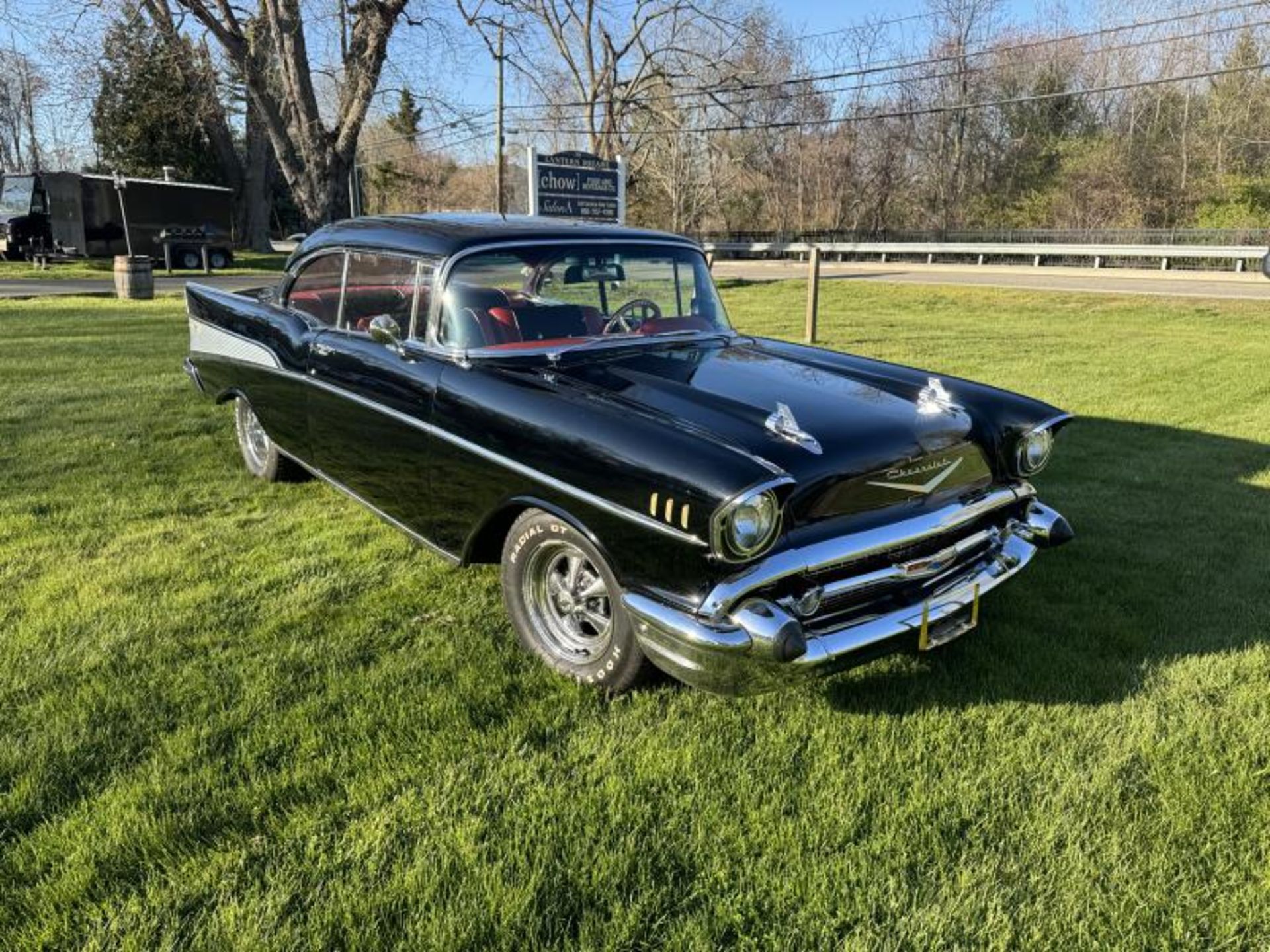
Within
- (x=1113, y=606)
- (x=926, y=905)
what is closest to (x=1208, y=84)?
(x=1113, y=606)

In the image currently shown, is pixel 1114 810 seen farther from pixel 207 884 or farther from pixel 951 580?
pixel 207 884

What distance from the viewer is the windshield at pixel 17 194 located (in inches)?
979

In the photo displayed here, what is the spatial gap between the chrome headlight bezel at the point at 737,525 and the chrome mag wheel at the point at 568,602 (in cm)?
61

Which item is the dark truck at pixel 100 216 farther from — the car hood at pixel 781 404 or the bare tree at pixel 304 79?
the car hood at pixel 781 404

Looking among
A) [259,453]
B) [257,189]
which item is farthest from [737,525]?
[257,189]

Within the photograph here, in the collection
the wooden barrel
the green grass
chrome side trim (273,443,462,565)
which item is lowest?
chrome side trim (273,443,462,565)

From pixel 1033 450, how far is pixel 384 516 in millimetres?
2776

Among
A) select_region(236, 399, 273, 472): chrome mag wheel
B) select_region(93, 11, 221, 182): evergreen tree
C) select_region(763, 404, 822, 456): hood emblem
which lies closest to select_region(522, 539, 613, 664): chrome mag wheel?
select_region(763, 404, 822, 456): hood emblem

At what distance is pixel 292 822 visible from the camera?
2355mm

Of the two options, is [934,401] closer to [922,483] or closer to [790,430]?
[922,483]

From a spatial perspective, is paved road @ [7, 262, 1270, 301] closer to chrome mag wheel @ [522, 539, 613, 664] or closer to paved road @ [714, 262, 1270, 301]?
paved road @ [714, 262, 1270, 301]

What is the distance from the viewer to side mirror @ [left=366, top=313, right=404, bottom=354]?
145 inches

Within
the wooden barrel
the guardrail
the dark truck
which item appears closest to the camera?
the wooden barrel

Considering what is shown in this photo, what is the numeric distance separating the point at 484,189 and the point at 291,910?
63.9 m
